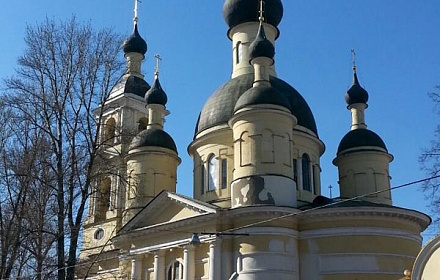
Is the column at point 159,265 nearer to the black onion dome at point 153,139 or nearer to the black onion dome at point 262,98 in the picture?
the black onion dome at point 153,139

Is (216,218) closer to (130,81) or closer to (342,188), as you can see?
(342,188)

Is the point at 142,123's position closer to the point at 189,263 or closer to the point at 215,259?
the point at 189,263

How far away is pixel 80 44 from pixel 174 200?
24.7ft

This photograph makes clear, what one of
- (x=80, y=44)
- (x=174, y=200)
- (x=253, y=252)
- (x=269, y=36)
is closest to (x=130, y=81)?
(x=269, y=36)

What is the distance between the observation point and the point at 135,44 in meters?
34.0

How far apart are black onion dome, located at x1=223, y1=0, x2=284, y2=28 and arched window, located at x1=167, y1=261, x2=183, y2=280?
497 inches

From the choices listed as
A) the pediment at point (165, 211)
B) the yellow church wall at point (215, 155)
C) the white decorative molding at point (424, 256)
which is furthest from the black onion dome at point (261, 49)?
the white decorative molding at point (424, 256)

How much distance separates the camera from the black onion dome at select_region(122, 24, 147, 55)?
1336 inches

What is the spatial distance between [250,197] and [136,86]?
12.4 meters

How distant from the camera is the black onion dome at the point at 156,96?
29.9 m

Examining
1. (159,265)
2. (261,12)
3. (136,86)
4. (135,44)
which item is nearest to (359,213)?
(159,265)

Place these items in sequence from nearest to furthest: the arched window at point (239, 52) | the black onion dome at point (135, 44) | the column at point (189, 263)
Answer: the column at point (189, 263)
the arched window at point (239, 52)
the black onion dome at point (135, 44)

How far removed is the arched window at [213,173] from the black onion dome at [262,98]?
389cm

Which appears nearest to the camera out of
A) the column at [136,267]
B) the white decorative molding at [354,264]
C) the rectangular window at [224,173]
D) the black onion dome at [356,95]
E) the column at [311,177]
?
the white decorative molding at [354,264]
